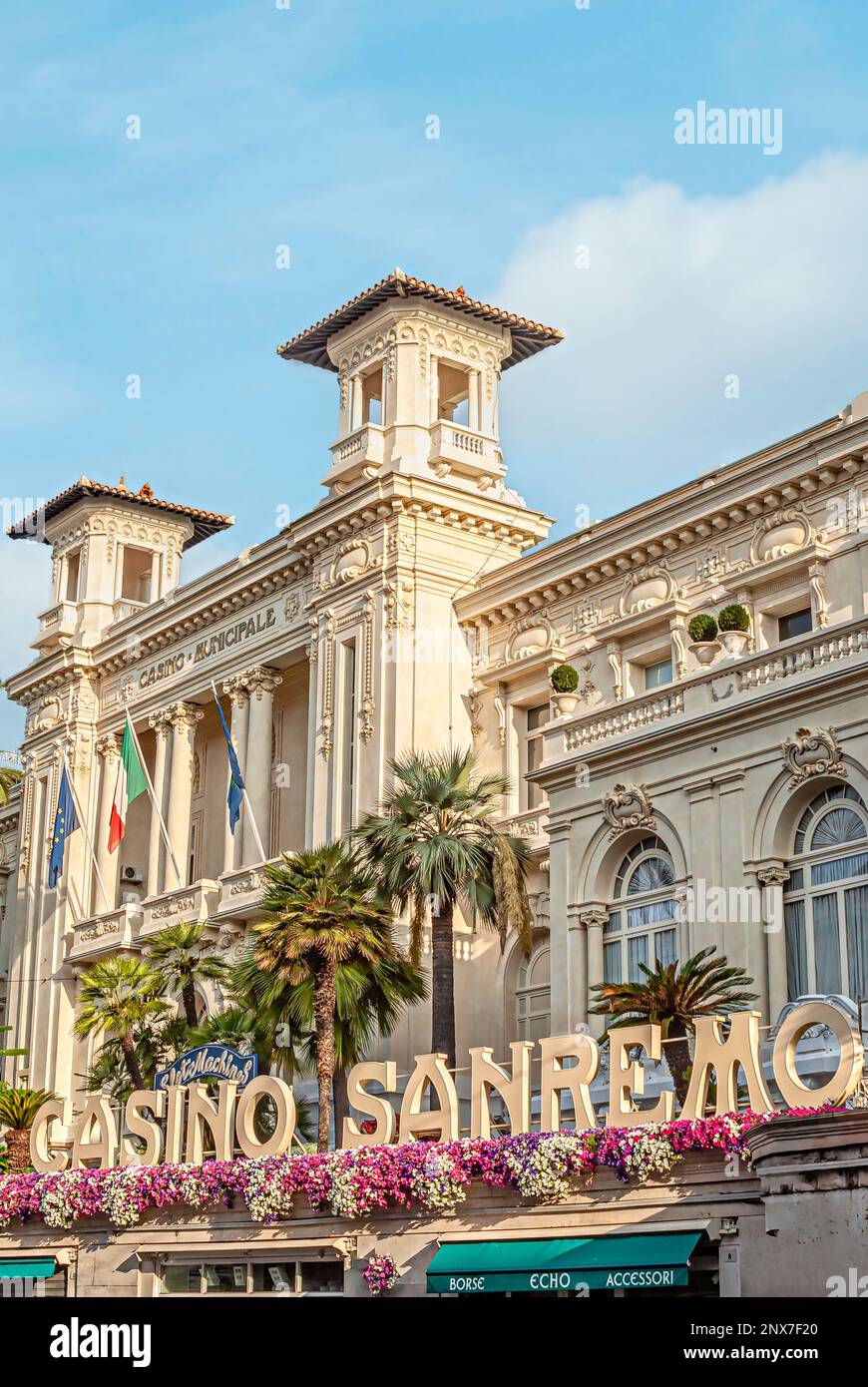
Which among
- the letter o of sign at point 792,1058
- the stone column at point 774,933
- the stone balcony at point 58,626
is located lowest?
the letter o of sign at point 792,1058

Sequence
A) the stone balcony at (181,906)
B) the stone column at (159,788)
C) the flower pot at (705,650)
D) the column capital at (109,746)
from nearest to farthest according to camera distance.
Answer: the flower pot at (705,650)
the stone balcony at (181,906)
the stone column at (159,788)
the column capital at (109,746)

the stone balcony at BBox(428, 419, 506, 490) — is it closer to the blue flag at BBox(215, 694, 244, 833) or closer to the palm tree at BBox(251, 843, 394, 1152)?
the blue flag at BBox(215, 694, 244, 833)

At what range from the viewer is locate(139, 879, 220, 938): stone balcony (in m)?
49.8

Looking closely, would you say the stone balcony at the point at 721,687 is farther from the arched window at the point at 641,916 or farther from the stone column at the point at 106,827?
the stone column at the point at 106,827

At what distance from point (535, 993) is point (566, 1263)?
16113 millimetres

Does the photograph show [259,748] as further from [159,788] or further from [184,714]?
[159,788]

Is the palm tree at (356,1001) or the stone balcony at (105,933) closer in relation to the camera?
the palm tree at (356,1001)

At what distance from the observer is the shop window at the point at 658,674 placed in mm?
41250

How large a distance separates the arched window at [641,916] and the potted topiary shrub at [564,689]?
4.46 meters

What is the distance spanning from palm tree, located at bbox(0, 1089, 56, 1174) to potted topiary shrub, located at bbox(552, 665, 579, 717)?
1945cm

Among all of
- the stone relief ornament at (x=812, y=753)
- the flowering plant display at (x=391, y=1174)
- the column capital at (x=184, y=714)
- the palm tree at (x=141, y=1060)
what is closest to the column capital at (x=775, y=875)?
the stone relief ornament at (x=812, y=753)

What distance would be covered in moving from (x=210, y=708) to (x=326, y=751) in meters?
9.65
